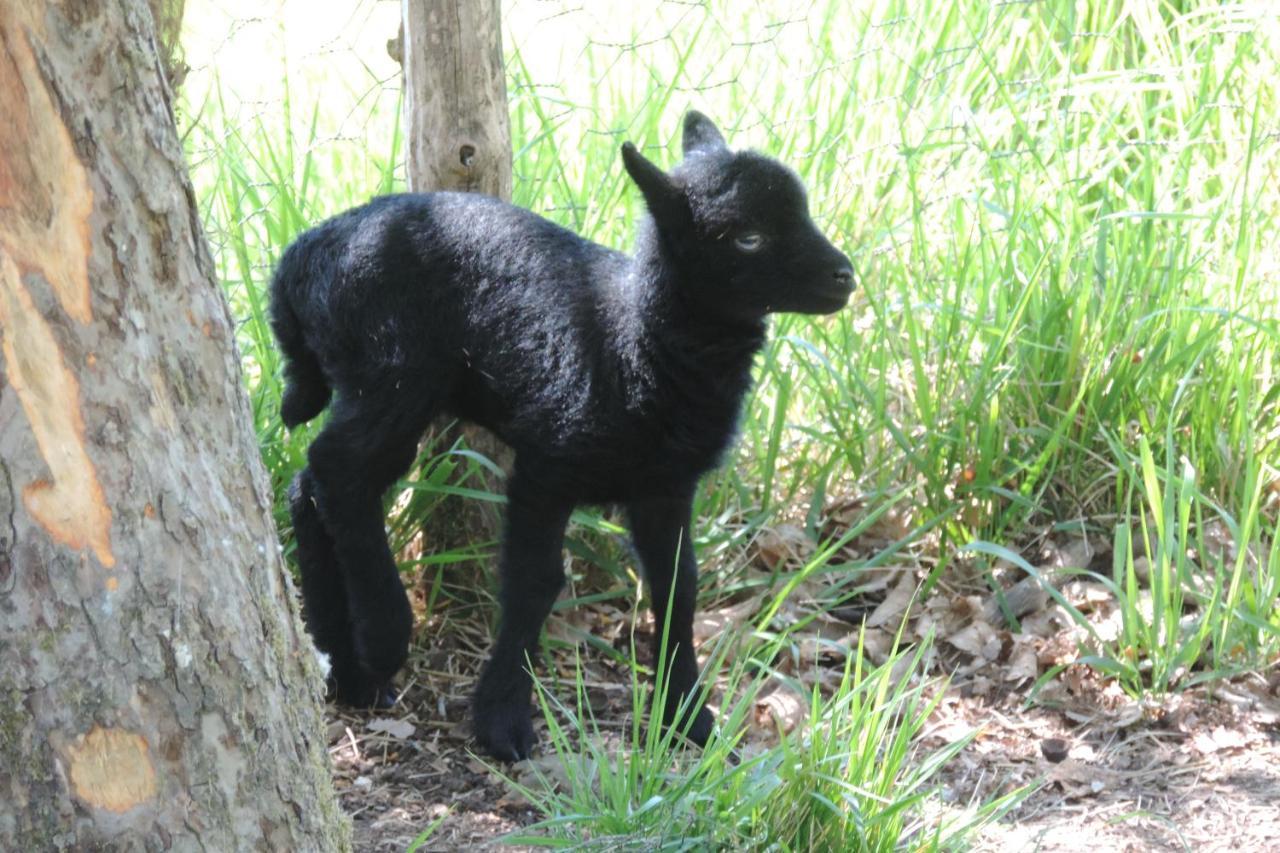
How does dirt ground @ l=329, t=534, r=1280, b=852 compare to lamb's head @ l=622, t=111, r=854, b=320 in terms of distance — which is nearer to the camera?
dirt ground @ l=329, t=534, r=1280, b=852

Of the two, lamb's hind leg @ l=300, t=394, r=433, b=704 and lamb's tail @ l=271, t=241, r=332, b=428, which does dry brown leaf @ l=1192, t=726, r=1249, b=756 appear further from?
lamb's tail @ l=271, t=241, r=332, b=428

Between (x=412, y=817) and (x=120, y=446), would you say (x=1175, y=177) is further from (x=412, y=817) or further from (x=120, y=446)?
(x=120, y=446)

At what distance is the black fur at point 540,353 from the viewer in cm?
299

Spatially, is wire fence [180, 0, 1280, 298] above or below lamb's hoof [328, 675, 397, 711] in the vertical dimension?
above

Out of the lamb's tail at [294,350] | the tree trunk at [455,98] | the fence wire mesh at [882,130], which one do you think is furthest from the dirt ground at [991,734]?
the tree trunk at [455,98]

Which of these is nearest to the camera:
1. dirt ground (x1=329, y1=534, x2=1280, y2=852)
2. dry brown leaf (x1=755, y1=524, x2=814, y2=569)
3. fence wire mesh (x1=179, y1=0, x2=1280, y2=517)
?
dirt ground (x1=329, y1=534, x2=1280, y2=852)

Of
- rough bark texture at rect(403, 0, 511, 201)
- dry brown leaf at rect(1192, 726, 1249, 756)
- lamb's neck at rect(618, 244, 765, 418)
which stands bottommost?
dry brown leaf at rect(1192, 726, 1249, 756)

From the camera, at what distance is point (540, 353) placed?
3.06 m

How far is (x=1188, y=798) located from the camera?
9.62 ft

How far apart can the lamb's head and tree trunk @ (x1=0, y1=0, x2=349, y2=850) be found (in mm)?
1236

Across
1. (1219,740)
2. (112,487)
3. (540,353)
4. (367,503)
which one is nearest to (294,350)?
(367,503)

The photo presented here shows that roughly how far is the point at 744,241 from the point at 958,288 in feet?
4.19

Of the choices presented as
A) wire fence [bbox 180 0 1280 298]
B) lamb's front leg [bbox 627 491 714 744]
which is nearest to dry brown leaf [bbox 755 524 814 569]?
lamb's front leg [bbox 627 491 714 744]

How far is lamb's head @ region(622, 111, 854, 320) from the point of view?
2955mm
